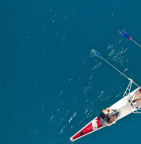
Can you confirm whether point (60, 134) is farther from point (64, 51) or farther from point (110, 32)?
point (110, 32)

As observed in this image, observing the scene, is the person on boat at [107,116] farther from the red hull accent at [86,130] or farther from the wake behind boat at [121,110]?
the red hull accent at [86,130]

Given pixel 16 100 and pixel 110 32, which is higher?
pixel 110 32

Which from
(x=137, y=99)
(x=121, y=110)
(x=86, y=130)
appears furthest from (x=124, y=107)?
(x=86, y=130)

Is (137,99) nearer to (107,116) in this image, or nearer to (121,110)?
(121,110)

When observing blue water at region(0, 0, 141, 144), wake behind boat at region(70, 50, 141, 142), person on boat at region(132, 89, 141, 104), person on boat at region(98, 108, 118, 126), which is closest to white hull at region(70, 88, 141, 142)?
wake behind boat at region(70, 50, 141, 142)

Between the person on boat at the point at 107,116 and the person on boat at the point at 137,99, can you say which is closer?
the person on boat at the point at 107,116

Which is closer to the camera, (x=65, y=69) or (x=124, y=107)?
(x=124, y=107)

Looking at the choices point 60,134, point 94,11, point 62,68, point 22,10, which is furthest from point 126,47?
point 22,10

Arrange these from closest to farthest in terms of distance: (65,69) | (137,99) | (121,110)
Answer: (137,99) → (121,110) → (65,69)

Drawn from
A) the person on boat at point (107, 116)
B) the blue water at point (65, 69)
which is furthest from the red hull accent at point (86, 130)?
the person on boat at point (107, 116)
